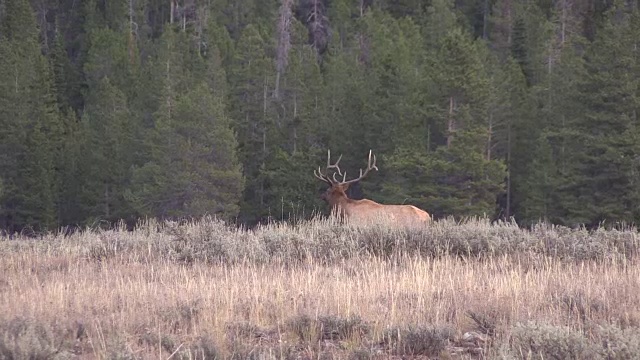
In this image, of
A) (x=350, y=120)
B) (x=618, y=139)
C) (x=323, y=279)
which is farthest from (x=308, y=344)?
(x=350, y=120)

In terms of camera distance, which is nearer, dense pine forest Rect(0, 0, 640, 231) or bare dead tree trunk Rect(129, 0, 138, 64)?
dense pine forest Rect(0, 0, 640, 231)

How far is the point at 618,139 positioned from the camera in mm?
28000

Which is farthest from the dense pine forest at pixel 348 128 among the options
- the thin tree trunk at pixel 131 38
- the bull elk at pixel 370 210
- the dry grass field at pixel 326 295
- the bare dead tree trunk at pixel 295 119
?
the dry grass field at pixel 326 295

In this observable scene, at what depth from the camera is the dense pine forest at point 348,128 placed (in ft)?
96.1

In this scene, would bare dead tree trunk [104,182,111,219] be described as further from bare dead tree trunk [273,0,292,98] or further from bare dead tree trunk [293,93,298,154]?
bare dead tree trunk [273,0,292,98]

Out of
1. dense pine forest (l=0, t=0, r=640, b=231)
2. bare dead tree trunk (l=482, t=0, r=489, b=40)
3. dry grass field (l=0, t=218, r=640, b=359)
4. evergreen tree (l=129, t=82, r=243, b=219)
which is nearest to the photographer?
dry grass field (l=0, t=218, r=640, b=359)

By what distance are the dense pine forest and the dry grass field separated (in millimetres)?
18569

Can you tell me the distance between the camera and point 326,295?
6289 mm

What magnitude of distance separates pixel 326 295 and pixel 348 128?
1174 inches

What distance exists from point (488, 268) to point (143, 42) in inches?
1953

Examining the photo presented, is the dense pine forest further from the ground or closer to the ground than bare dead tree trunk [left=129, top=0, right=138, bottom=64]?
closer to the ground

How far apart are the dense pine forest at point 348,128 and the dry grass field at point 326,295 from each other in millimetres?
18569

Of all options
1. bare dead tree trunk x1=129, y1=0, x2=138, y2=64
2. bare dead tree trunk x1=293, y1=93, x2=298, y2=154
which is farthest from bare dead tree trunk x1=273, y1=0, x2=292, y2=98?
bare dead tree trunk x1=129, y1=0, x2=138, y2=64

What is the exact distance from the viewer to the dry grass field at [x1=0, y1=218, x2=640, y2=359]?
16.3 ft
